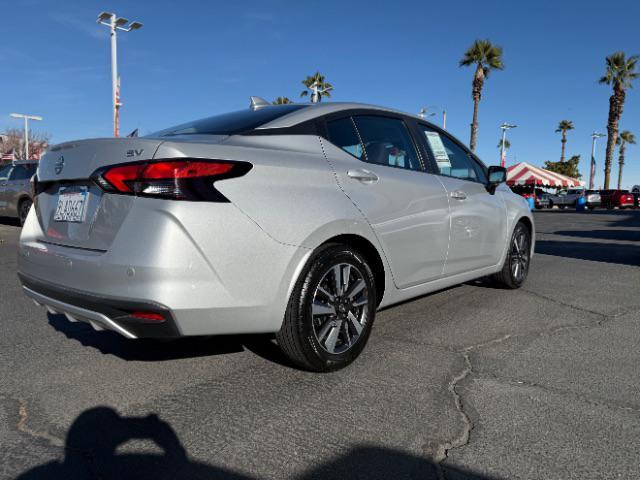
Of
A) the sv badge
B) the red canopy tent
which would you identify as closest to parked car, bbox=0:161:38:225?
the sv badge

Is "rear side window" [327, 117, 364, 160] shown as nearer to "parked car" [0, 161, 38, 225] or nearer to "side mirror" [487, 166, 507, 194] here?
"side mirror" [487, 166, 507, 194]

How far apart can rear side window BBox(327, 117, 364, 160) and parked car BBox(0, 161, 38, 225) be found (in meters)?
10.7

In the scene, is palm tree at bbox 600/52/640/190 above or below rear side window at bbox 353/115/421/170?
above

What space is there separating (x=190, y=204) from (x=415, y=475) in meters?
1.45

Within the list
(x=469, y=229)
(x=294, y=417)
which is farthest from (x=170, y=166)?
(x=469, y=229)

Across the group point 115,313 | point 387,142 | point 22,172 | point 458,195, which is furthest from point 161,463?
point 22,172

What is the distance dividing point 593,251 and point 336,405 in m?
8.28

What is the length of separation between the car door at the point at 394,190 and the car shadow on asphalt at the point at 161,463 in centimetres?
148

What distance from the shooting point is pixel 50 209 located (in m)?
2.94

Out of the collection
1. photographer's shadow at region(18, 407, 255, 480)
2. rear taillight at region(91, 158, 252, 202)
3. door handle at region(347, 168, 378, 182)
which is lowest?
photographer's shadow at region(18, 407, 255, 480)

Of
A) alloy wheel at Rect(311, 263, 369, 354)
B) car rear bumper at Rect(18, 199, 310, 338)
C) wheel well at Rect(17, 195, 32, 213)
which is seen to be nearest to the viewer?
car rear bumper at Rect(18, 199, 310, 338)

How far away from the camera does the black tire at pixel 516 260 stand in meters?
5.23

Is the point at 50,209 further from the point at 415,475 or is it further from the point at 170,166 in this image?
the point at 415,475

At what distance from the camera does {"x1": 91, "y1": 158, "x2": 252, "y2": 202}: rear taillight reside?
2365mm
